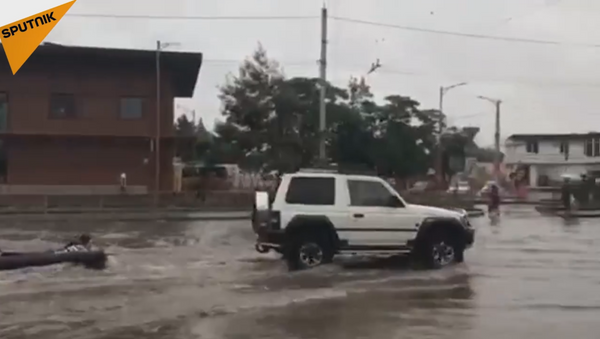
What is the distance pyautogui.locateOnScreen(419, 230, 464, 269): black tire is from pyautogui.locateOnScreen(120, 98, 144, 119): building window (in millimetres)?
34008

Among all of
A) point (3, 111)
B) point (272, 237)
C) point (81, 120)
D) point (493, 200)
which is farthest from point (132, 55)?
point (272, 237)

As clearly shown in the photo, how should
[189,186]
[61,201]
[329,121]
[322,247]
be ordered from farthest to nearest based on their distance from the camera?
[189,186]
[329,121]
[61,201]
[322,247]

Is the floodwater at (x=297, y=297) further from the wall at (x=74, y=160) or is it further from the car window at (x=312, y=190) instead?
the wall at (x=74, y=160)

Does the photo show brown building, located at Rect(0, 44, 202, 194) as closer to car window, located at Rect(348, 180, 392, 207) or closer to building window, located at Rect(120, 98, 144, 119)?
building window, located at Rect(120, 98, 144, 119)

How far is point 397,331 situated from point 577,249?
11689 mm

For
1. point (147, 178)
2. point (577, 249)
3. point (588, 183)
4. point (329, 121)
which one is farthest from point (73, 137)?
point (577, 249)

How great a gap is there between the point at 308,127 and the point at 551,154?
51.4 metres

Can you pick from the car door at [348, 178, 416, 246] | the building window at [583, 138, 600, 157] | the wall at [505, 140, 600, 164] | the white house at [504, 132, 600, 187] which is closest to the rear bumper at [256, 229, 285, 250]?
the car door at [348, 178, 416, 246]

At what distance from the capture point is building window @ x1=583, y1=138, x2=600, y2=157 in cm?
8762

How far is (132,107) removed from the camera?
4750 cm

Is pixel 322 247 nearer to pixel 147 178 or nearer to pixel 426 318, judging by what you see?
pixel 426 318

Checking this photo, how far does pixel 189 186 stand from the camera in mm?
52250

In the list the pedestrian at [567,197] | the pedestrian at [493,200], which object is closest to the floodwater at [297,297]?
the pedestrian at [493,200]

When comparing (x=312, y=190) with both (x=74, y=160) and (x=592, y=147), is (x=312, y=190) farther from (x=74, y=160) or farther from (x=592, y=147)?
(x=592, y=147)
